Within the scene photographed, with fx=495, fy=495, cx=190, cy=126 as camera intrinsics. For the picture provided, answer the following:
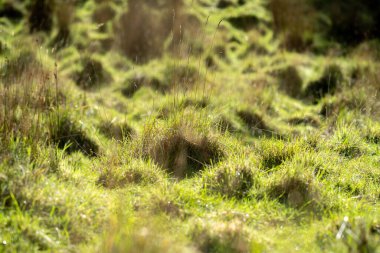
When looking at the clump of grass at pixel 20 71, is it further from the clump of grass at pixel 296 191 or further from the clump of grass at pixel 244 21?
the clump of grass at pixel 244 21

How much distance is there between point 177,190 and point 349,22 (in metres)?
6.94

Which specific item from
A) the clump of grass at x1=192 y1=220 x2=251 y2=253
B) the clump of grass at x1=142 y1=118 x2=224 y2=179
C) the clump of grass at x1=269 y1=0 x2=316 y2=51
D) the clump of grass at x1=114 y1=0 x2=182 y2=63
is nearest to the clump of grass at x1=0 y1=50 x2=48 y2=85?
the clump of grass at x1=142 y1=118 x2=224 y2=179

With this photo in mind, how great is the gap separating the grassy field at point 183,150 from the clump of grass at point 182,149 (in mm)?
12

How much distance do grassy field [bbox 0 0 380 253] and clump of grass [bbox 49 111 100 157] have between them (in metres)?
0.01

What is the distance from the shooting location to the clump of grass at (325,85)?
23.4 feet

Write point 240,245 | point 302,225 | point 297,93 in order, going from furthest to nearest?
1. point 297,93
2. point 302,225
3. point 240,245

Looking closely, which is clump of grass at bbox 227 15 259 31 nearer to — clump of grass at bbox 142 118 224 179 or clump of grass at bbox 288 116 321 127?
clump of grass at bbox 288 116 321 127

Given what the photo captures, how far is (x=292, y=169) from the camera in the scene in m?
3.95

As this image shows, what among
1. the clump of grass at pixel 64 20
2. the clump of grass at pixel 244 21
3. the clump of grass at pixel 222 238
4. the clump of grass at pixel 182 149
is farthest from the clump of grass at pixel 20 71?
the clump of grass at pixel 244 21

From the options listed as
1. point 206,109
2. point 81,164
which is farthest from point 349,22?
point 81,164

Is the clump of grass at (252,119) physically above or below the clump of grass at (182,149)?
below

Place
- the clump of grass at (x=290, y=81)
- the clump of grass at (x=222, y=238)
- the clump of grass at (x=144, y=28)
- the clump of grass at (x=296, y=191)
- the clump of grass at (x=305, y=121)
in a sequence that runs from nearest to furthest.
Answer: the clump of grass at (x=222, y=238)
the clump of grass at (x=296, y=191)
the clump of grass at (x=305, y=121)
the clump of grass at (x=290, y=81)
the clump of grass at (x=144, y=28)

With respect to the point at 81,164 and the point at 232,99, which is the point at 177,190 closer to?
the point at 81,164

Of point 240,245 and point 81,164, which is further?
point 81,164
